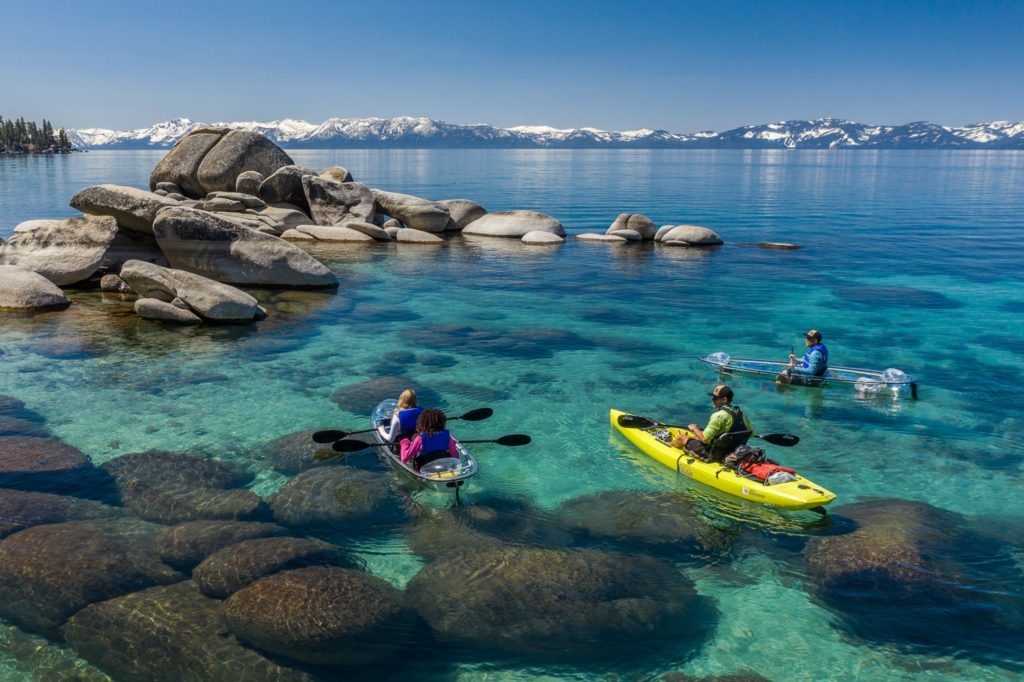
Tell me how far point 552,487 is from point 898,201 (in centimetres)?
6944

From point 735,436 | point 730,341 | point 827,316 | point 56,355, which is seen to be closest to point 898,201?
point 827,316

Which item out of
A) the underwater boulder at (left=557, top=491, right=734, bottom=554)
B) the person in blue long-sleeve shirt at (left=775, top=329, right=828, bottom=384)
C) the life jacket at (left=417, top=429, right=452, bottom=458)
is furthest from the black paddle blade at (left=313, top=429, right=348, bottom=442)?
the person in blue long-sleeve shirt at (left=775, top=329, right=828, bottom=384)

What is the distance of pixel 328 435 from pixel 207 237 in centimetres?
1478

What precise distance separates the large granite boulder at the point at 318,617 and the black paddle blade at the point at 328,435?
4.09 metres

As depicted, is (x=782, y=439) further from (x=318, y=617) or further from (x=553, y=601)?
(x=318, y=617)

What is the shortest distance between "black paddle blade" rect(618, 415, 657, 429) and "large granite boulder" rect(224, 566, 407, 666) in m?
6.41

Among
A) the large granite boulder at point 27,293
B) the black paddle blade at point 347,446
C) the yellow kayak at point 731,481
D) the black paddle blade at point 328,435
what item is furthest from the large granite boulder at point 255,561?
the large granite boulder at point 27,293

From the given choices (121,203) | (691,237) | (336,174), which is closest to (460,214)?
(336,174)

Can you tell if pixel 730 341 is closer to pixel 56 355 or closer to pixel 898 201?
pixel 56 355

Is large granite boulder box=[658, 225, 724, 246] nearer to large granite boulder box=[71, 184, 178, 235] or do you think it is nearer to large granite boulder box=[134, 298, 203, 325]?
large granite boulder box=[71, 184, 178, 235]

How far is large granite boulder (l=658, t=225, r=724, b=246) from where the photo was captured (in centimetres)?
3919

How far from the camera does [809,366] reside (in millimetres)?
16562

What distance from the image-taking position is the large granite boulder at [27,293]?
21.8 m

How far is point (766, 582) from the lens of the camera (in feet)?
29.7
